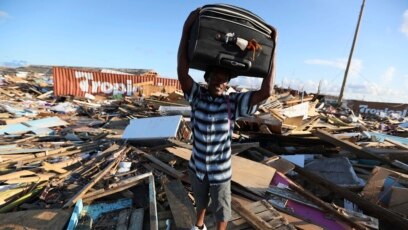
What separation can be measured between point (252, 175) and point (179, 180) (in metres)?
1.10

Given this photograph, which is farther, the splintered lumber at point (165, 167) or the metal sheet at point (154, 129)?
the metal sheet at point (154, 129)

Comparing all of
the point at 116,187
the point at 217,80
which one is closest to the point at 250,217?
the point at 217,80

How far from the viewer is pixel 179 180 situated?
4242 mm

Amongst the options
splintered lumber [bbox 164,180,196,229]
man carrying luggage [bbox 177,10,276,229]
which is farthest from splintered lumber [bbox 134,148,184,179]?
man carrying luggage [bbox 177,10,276,229]

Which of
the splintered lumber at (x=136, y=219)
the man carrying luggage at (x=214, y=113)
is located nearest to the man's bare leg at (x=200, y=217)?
the man carrying luggage at (x=214, y=113)

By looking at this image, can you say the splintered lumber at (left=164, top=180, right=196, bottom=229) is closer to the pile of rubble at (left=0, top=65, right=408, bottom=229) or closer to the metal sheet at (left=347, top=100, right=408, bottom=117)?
the pile of rubble at (left=0, top=65, right=408, bottom=229)

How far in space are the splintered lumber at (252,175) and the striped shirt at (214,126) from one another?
5.72 ft

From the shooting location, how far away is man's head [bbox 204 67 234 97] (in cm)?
237

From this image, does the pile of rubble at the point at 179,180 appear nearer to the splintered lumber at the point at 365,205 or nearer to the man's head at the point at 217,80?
the splintered lumber at the point at 365,205

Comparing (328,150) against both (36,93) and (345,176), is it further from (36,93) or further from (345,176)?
(36,93)

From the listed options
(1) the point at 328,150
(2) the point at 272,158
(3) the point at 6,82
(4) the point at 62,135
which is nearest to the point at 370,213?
(2) the point at 272,158

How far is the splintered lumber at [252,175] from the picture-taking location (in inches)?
162

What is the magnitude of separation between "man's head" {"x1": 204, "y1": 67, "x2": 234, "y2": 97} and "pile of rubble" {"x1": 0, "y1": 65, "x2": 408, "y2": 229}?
1668 millimetres

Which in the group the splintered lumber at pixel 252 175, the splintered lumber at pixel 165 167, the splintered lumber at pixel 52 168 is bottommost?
the splintered lumber at pixel 52 168
